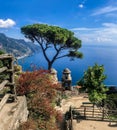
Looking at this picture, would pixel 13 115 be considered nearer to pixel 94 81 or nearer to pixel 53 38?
pixel 94 81

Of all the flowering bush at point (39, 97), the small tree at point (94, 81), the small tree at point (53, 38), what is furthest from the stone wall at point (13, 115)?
the small tree at point (53, 38)

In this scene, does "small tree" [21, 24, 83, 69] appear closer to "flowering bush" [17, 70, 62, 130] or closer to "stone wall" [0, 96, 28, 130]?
"flowering bush" [17, 70, 62, 130]

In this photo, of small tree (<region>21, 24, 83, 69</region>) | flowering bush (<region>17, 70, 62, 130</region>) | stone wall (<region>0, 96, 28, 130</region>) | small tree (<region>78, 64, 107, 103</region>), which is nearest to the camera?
stone wall (<region>0, 96, 28, 130</region>)

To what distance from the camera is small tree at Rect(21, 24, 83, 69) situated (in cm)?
3469

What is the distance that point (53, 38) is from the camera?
35000 millimetres

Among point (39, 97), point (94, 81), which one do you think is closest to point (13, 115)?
point (39, 97)

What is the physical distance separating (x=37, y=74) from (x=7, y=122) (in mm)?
5285

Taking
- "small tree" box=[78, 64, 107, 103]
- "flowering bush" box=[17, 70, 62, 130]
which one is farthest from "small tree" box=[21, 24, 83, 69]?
"flowering bush" box=[17, 70, 62, 130]

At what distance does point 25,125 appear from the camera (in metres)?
8.77

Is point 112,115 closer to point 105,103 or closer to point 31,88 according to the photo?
point 105,103

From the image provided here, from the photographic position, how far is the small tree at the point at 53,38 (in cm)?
3469

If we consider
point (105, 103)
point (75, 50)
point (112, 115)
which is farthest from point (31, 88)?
point (75, 50)

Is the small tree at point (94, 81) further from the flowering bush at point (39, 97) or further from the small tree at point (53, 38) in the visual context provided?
the small tree at point (53, 38)

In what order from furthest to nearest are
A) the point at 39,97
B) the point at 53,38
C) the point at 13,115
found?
the point at 53,38
the point at 39,97
the point at 13,115
